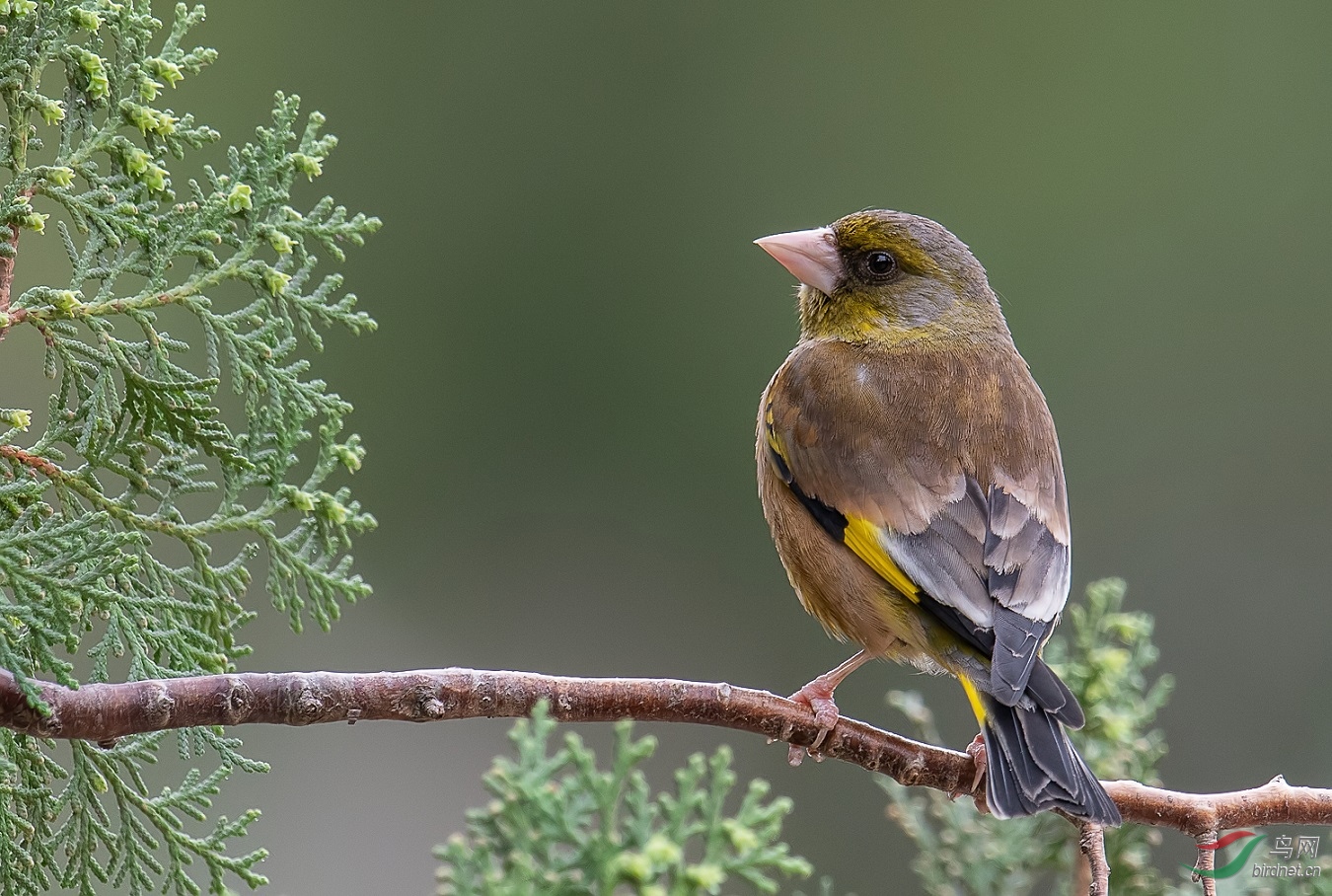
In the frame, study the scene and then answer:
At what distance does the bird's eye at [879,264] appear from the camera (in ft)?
13.1

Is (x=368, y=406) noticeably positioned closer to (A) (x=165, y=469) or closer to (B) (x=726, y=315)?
(B) (x=726, y=315)

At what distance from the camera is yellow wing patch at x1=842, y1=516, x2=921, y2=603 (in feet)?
9.94

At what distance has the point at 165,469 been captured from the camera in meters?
2.20

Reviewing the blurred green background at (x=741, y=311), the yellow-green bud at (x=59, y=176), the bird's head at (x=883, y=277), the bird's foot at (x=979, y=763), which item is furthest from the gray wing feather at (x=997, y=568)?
the blurred green background at (x=741, y=311)

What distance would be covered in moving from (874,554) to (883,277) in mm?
1151

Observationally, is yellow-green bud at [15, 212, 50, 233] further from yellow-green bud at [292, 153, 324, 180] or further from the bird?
the bird

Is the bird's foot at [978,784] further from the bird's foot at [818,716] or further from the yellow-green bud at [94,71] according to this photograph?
the yellow-green bud at [94,71]

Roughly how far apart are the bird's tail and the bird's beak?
163 centimetres

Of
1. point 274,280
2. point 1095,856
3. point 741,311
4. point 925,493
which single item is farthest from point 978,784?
point 741,311

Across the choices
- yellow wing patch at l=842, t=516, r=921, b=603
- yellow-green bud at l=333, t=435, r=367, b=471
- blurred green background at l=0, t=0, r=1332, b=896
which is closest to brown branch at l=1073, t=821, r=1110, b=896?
yellow wing patch at l=842, t=516, r=921, b=603

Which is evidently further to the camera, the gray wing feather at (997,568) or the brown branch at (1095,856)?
the gray wing feather at (997,568)

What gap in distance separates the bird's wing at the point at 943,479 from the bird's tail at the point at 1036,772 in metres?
0.07

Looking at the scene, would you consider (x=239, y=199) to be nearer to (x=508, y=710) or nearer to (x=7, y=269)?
(x=7, y=269)

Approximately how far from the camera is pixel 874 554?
3.12 m
